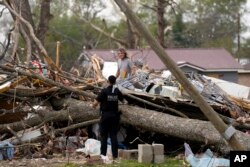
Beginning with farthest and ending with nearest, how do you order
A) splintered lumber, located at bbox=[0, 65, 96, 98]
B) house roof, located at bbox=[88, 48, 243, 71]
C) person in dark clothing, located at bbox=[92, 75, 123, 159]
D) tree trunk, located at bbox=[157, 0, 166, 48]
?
house roof, located at bbox=[88, 48, 243, 71]
tree trunk, located at bbox=[157, 0, 166, 48]
splintered lumber, located at bbox=[0, 65, 96, 98]
person in dark clothing, located at bbox=[92, 75, 123, 159]

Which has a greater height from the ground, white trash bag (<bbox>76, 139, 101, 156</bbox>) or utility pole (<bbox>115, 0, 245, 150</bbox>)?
utility pole (<bbox>115, 0, 245, 150</bbox>)

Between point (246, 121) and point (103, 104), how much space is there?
253 cm

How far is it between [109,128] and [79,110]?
4.09 ft

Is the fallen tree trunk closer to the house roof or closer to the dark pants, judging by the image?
the dark pants

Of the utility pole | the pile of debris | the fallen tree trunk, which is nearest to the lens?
the utility pole

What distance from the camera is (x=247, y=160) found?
5.40 meters

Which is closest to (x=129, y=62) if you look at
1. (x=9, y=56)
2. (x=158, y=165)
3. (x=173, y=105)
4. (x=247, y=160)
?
(x=173, y=105)

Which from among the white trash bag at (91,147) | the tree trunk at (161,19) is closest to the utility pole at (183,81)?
the white trash bag at (91,147)

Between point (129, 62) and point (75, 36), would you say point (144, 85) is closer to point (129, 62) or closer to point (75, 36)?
point (129, 62)

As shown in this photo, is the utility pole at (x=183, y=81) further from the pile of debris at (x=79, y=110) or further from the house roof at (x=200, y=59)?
the house roof at (x=200, y=59)

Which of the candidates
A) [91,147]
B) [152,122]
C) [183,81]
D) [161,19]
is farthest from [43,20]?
[183,81]

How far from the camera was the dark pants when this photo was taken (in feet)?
28.7

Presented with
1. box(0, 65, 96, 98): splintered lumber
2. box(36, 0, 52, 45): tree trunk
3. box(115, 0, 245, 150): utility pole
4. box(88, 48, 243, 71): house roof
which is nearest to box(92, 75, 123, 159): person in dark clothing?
box(0, 65, 96, 98): splintered lumber

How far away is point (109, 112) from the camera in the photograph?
876 cm
